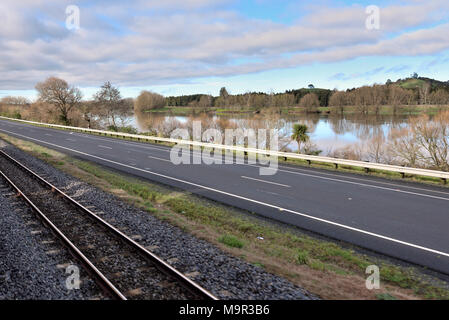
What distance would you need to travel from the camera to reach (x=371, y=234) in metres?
8.83

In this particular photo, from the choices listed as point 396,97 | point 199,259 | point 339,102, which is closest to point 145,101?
point 339,102

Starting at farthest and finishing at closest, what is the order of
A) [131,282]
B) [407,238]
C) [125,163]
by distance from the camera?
[125,163], [407,238], [131,282]

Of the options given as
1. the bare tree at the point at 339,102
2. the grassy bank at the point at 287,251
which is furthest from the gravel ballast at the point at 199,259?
the bare tree at the point at 339,102

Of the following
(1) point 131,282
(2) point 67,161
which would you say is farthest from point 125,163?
(1) point 131,282

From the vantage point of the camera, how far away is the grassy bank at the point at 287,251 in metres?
6.05

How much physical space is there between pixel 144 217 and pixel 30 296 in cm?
447

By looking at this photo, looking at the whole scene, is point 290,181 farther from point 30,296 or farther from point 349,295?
point 30,296
